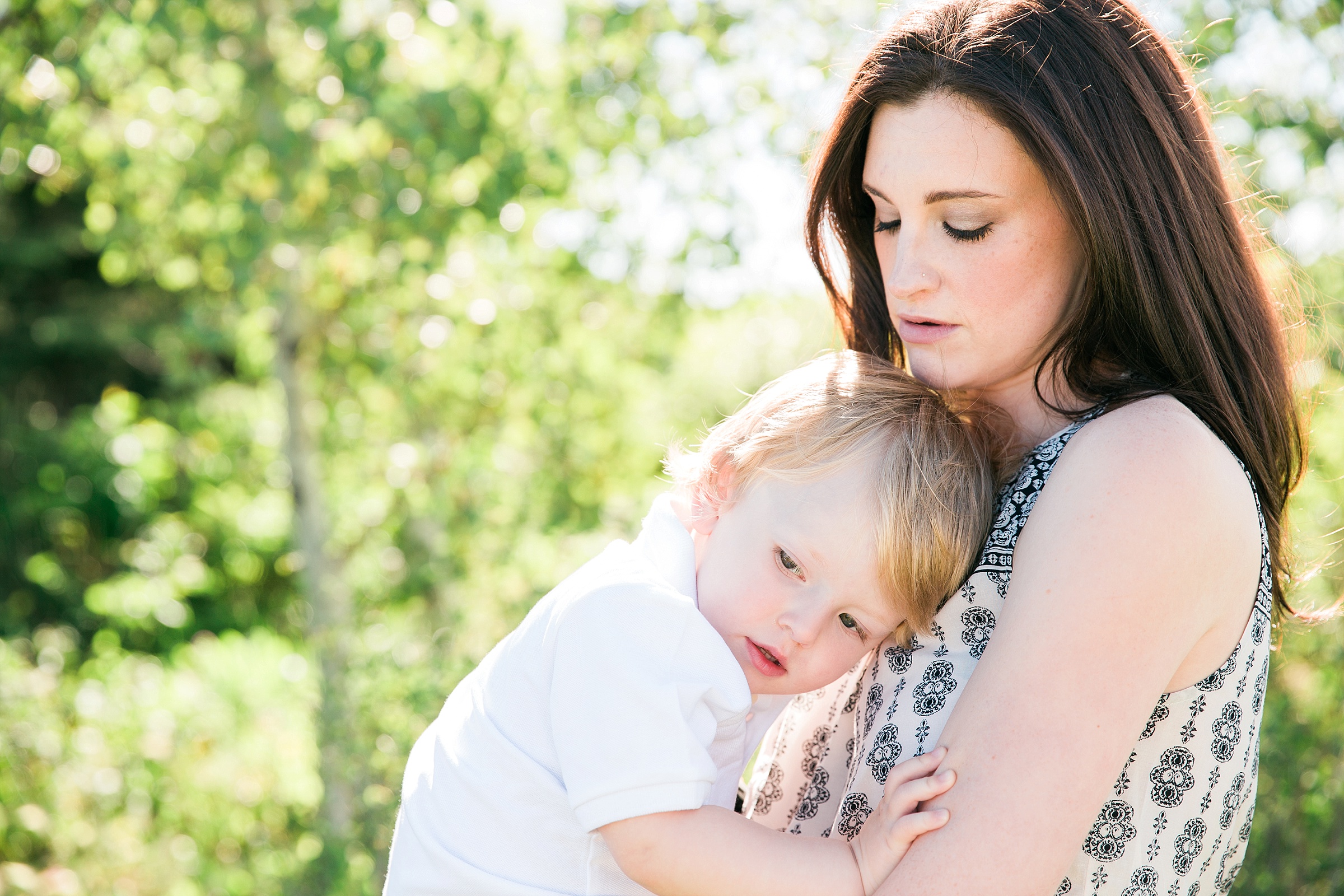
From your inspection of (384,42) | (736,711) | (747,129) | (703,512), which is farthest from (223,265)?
(736,711)

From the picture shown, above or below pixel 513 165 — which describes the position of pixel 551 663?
below

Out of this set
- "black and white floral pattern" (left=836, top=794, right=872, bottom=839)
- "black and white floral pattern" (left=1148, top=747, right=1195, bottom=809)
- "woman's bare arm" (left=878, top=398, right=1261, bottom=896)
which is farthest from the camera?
"black and white floral pattern" (left=836, top=794, right=872, bottom=839)

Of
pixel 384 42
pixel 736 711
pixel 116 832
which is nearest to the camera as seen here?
pixel 736 711

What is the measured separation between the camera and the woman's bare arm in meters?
1.24

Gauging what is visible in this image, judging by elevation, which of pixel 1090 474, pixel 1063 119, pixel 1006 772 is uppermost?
pixel 1063 119

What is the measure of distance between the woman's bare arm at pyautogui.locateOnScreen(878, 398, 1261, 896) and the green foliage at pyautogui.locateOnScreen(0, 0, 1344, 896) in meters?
2.16

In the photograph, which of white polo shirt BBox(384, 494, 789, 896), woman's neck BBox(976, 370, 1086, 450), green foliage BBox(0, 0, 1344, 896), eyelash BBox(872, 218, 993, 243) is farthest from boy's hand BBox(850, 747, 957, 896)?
green foliage BBox(0, 0, 1344, 896)

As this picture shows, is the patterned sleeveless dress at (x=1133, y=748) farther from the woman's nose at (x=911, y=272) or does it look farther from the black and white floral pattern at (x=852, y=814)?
the woman's nose at (x=911, y=272)

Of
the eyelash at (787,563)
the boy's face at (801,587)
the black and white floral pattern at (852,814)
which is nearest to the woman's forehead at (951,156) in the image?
the boy's face at (801,587)

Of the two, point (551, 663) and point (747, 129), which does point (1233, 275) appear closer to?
point (551, 663)

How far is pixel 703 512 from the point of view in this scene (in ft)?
5.57

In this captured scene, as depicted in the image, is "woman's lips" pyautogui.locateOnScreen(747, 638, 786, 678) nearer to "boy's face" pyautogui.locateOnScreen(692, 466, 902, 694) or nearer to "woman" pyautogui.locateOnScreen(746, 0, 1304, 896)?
"boy's face" pyautogui.locateOnScreen(692, 466, 902, 694)

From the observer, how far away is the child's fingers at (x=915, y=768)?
1.32 metres

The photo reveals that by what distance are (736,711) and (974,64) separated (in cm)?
99
